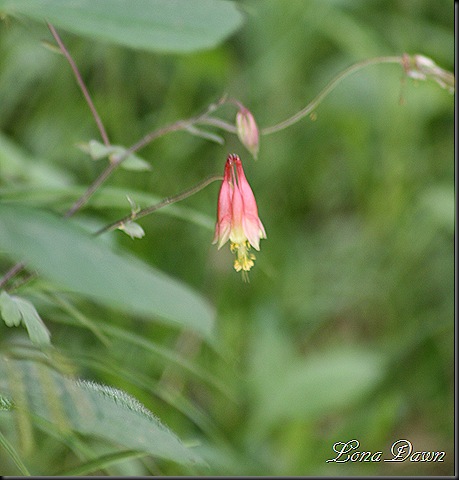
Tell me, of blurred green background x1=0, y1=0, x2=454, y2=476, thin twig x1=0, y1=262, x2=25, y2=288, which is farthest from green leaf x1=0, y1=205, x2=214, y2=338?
blurred green background x1=0, y1=0, x2=454, y2=476

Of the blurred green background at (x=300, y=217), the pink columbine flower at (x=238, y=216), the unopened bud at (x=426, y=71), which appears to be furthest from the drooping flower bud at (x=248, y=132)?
the blurred green background at (x=300, y=217)

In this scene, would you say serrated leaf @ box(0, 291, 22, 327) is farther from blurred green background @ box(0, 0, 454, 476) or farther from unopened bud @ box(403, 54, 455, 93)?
blurred green background @ box(0, 0, 454, 476)

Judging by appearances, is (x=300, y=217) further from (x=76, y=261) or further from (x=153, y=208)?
(x=76, y=261)

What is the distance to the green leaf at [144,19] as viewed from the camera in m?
0.42

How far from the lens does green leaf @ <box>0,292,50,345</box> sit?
1.44 feet

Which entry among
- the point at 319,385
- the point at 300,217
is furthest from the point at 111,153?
the point at 300,217

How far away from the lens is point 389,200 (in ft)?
4.71

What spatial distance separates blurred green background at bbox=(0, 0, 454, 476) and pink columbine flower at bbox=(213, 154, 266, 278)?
63 centimetres

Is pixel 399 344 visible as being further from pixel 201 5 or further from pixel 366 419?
pixel 201 5

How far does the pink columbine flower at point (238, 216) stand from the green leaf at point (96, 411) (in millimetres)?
156

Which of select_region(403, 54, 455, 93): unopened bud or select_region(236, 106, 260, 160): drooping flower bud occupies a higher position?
select_region(403, 54, 455, 93): unopened bud

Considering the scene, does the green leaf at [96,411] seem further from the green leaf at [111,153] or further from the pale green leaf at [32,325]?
the green leaf at [111,153]

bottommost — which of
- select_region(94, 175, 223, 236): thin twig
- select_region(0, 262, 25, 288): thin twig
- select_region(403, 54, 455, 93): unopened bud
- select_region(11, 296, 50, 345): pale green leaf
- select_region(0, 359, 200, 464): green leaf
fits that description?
select_region(0, 359, 200, 464): green leaf

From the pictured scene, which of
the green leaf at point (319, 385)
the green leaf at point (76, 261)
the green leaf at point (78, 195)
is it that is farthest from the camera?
the green leaf at point (319, 385)
